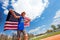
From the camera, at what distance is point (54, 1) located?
2848 mm

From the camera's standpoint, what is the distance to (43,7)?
9.28 ft

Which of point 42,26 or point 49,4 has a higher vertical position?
point 49,4

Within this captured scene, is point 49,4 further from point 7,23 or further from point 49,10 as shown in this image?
point 7,23

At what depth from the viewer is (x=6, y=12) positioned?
108 inches

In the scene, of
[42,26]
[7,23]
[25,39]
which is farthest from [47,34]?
[7,23]

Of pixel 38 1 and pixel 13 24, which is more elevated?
pixel 38 1

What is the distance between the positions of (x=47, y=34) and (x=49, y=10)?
0.32 metres

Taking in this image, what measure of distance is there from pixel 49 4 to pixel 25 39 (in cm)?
56

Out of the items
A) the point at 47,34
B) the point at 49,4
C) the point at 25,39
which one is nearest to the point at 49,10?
Result: the point at 49,4

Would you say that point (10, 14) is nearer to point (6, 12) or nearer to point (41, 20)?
point (6, 12)

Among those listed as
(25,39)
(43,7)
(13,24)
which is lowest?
(25,39)

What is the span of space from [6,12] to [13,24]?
0.18 m

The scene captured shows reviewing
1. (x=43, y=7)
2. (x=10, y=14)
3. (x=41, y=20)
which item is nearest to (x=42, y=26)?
(x=41, y=20)

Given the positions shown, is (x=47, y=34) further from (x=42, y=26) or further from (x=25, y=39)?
(x=25, y=39)
